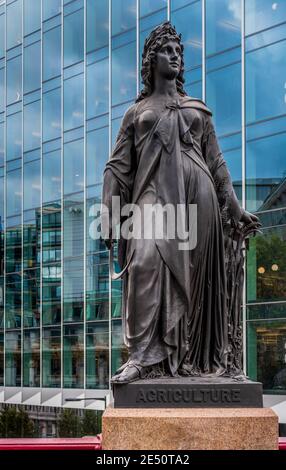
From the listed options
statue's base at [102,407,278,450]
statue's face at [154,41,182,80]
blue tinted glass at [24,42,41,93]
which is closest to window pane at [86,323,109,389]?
blue tinted glass at [24,42,41,93]

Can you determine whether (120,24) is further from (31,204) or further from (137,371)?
(137,371)

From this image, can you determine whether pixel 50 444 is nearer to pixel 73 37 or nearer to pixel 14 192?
pixel 73 37

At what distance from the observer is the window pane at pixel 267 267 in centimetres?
2422

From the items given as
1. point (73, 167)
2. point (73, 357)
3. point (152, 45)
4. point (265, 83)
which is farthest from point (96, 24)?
point (152, 45)

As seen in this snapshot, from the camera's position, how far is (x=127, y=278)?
22.9 feet

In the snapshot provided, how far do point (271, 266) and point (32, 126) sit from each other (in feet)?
58.6

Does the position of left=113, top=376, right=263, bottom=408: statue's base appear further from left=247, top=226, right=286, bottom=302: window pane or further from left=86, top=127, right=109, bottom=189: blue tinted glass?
left=86, top=127, right=109, bottom=189: blue tinted glass

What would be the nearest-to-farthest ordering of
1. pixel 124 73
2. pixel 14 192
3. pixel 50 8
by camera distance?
1. pixel 124 73
2. pixel 50 8
3. pixel 14 192

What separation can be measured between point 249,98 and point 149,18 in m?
7.28

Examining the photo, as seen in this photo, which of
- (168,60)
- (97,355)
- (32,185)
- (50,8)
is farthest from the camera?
(32,185)

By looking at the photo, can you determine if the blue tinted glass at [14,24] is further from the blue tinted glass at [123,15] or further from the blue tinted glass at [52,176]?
the blue tinted glass at [123,15]

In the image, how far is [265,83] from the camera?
25.3 metres

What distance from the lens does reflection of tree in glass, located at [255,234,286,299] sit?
2419 cm
